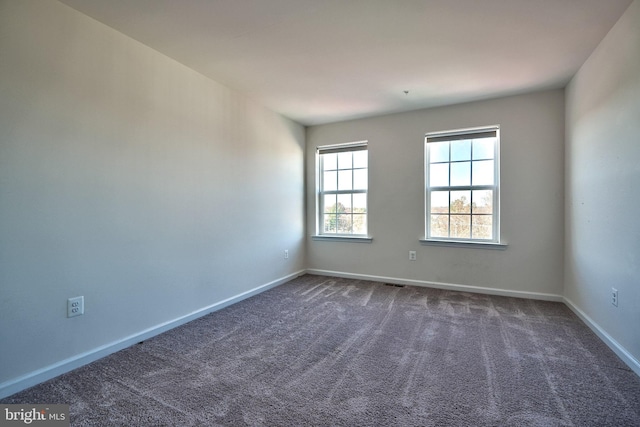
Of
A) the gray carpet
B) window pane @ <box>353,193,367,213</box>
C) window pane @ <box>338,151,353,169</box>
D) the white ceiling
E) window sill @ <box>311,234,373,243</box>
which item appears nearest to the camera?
the gray carpet

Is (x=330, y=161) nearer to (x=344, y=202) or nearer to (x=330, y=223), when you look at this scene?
(x=344, y=202)

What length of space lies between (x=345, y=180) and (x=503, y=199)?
2090 millimetres

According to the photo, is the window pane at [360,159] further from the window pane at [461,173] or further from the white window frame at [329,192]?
the window pane at [461,173]

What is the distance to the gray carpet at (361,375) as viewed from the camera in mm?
1479

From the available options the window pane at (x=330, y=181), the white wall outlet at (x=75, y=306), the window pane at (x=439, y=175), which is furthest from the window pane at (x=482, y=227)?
the white wall outlet at (x=75, y=306)

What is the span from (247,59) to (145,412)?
A: 262 cm

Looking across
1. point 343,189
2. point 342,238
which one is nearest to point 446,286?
point 342,238

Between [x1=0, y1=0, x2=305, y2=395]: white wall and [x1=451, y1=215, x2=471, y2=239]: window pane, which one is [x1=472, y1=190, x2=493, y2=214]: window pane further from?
[x1=0, y1=0, x2=305, y2=395]: white wall

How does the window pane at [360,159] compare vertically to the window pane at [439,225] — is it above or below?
above

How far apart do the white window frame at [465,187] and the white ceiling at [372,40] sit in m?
0.52

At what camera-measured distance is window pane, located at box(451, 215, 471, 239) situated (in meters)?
3.66

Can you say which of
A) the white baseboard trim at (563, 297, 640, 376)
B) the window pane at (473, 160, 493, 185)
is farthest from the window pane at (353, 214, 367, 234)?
the white baseboard trim at (563, 297, 640, 376)

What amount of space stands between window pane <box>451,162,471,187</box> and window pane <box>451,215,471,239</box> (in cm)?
43

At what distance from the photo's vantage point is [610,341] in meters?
2.14
